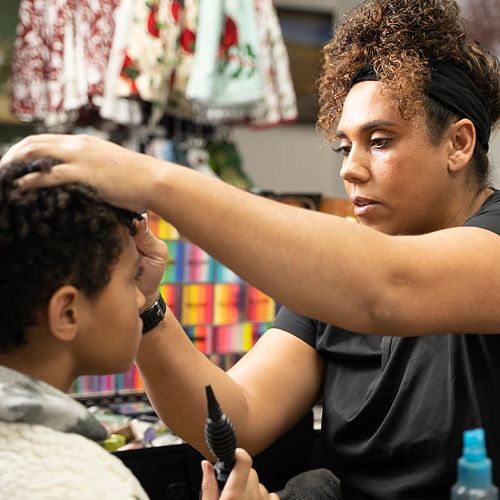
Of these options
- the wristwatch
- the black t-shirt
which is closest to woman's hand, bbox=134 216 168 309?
the wristwatch

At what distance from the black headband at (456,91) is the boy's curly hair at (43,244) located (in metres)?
0.68

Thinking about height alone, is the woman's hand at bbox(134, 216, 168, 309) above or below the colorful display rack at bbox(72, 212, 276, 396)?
above

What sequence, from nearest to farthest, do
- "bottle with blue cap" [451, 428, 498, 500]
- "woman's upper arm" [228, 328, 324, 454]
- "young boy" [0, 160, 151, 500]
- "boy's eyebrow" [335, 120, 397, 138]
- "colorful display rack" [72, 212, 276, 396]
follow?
"bottle with blue cap" [451, 428, 498, 500] → "young boy" [0, 160, 151, 500] → "boy's eyebrow" [335, 120, 397, 138] → "woman's upper arm" [228, 328, 324, 454] → "colorful display rack" [72, 212, 276, 396]

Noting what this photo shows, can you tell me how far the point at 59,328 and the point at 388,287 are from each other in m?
0.42

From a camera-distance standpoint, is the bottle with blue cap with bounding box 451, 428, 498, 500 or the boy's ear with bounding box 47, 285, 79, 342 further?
the boy's ear with bounding box 47, 285, 79, 342

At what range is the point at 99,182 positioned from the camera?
984mm

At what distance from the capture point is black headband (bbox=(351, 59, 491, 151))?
1.43m

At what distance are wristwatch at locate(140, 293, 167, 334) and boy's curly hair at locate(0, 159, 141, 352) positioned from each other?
0.34 metres

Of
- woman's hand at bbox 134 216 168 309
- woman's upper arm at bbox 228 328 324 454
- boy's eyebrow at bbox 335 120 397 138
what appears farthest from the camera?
woman's upper arm at bbox 228 328 324 454

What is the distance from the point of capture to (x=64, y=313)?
1.01m

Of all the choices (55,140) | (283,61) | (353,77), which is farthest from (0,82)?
(55,140)

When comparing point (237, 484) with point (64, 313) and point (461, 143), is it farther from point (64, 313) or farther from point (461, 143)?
point (461, 143)

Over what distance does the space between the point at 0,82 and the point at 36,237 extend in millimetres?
2158

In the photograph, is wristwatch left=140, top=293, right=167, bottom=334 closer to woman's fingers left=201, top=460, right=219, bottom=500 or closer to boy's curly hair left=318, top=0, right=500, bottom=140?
woman's fingers left=201, top=460, right=219, bottom=500
